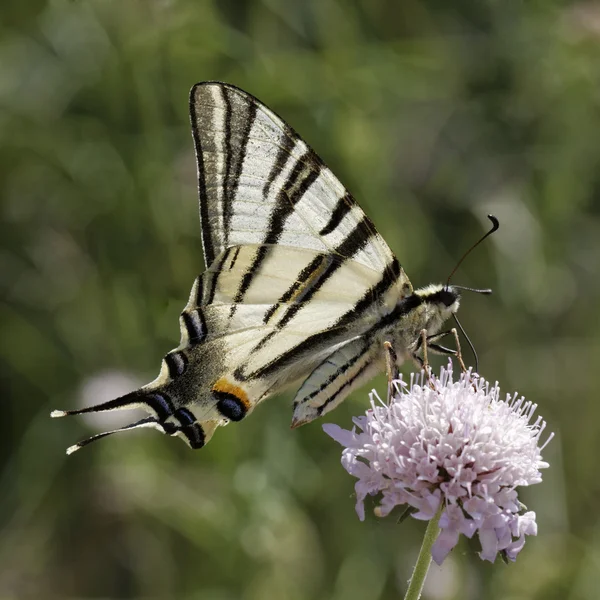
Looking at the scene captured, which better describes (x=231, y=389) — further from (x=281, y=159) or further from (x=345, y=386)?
(x=281, y=159)

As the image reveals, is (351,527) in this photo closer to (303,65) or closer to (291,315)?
(291,315)

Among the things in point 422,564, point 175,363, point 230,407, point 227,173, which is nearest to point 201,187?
point 227,173

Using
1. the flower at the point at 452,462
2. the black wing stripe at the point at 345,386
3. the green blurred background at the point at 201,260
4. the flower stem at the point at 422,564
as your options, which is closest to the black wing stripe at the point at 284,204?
the black wing stripe at the point at 345,386

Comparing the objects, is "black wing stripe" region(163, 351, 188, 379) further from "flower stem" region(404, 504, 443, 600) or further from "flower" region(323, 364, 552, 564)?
"flower stem" region(404, 504, 443, 600)

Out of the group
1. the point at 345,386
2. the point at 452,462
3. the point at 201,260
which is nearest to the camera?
the point at 452,462

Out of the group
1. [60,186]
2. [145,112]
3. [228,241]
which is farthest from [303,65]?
[228,241]

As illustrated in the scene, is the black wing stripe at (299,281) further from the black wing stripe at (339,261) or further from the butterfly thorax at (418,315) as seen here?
the butterfly thorax at (418,315)
